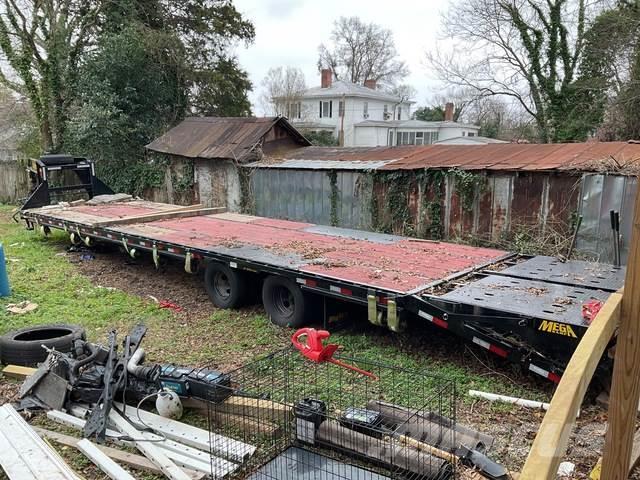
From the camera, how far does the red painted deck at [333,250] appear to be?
6.04 meters

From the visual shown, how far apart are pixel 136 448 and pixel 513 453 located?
116 inches

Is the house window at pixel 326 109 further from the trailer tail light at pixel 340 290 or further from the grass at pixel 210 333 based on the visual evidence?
the trailer tail light at pixel 340 290

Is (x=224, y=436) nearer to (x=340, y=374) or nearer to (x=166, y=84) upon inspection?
(x=340, y=374)

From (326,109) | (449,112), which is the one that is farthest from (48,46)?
(449,112)

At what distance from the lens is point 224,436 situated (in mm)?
4039

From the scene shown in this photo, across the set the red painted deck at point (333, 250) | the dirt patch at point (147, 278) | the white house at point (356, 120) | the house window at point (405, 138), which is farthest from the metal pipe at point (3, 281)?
the house window at point (405, 138)

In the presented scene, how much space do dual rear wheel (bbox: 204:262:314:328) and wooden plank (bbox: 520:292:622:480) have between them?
5.04 m

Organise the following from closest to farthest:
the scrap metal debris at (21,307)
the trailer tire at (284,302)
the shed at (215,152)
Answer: the trailer tire at (284,302) < the scrap metal debris at (21,307) < the shed at (215,152)

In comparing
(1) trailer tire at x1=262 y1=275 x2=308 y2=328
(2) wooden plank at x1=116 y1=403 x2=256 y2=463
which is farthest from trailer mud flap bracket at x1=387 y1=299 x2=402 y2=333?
(2) wooden plank at x1=116 y1=403 x2=256 y2=463

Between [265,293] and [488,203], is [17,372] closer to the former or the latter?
[265,293]

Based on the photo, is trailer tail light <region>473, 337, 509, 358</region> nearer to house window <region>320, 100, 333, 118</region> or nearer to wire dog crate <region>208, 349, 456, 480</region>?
wire dog crate <region>208, 349, 456, 480</region>

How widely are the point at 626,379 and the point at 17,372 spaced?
18.6 feet

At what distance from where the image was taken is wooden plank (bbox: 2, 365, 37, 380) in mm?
5262

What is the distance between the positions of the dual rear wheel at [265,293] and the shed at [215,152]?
8214 millimetres
